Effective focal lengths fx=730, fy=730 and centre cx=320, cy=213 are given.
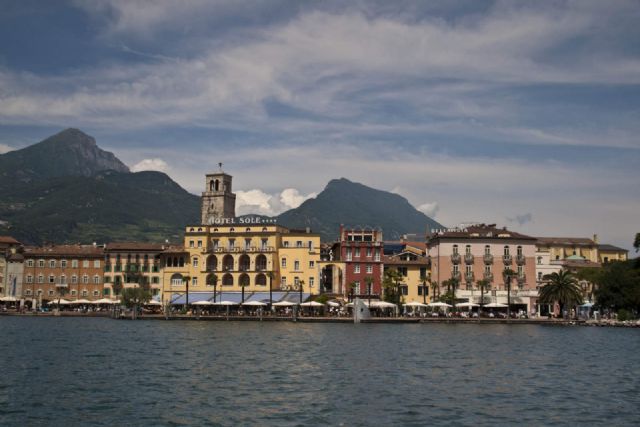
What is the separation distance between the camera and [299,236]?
12162 centimetres

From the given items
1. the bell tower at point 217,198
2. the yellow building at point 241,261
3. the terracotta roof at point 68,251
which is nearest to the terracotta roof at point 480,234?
the yellow building at point 241,261

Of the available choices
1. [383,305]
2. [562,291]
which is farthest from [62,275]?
[562,291]

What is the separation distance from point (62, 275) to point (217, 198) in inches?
1311

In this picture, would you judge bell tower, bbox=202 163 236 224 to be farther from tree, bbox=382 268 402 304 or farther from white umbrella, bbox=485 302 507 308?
white umbrella, bbox=485 302 507 308

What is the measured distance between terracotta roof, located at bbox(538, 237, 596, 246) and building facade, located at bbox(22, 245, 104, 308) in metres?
87.6

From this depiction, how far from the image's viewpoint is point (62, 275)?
438 ft

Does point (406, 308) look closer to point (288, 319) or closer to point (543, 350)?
point (288, 319)

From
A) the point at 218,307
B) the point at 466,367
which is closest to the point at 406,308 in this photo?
the point at 218,307

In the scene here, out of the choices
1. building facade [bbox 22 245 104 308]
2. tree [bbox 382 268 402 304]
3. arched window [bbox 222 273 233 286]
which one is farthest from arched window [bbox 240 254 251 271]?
building facade [bbox 22 245 104 308]

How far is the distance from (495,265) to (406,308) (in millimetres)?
15855

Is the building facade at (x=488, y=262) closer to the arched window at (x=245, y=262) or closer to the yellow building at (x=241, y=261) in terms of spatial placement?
the yellow building at (x=241, y=261)

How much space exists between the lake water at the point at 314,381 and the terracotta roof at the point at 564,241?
80367 mm

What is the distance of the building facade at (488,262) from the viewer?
116m

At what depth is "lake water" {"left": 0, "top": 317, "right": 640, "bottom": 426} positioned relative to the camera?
1230 inches
